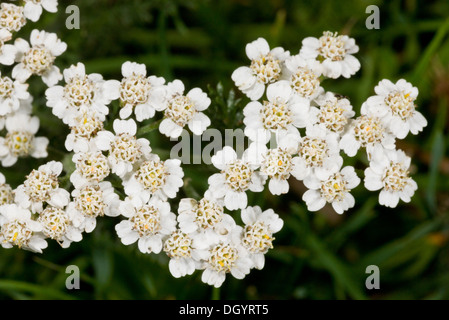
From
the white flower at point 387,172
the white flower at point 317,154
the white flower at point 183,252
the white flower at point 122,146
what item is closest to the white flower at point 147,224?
the white flower at point 183,252

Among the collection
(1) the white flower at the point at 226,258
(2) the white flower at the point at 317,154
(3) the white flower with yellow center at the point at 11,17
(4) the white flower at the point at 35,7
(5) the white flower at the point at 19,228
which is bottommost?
(1) the white flower at the point at 226,258

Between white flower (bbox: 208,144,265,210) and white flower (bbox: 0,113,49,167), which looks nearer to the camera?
white flower (bbox: 208,144,265,210)

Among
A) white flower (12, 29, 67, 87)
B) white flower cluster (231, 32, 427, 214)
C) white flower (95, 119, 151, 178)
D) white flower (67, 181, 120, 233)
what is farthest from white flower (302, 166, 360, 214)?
white flower (12, 29, 67, 87)

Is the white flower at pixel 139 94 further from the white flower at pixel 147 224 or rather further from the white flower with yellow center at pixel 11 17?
the white flower with yellow center at pixel 11 17

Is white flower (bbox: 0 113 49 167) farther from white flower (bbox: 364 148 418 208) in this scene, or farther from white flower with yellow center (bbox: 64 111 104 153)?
white flower (bbox: 364 148 418 208)

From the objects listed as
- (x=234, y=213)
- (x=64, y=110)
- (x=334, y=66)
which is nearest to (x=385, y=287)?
(x=234, y=213)

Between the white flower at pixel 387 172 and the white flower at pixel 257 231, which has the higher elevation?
the white flower at pixel 387 172
